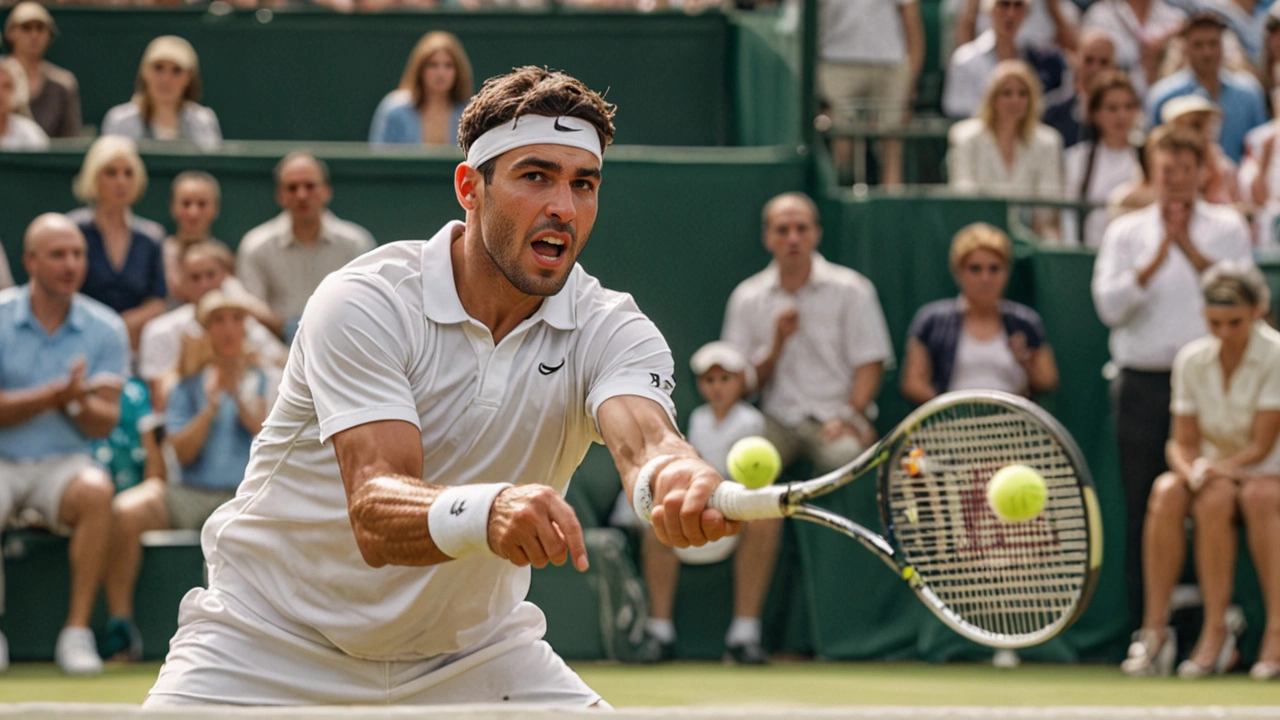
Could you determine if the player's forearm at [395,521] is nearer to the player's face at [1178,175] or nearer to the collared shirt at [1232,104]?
the player's face at [1178,175]

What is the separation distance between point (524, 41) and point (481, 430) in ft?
24.7

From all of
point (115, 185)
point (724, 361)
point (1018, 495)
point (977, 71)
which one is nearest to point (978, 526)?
point (1018, 495)

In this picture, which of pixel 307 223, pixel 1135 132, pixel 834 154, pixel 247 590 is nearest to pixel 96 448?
pixel 307 223

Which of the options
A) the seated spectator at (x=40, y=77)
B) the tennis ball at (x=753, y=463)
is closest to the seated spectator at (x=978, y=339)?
the tennis ball at (x=753, y=463)

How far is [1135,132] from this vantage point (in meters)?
9.30

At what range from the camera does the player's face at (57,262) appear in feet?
24.2

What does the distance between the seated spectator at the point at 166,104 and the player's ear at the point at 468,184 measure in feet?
18.3

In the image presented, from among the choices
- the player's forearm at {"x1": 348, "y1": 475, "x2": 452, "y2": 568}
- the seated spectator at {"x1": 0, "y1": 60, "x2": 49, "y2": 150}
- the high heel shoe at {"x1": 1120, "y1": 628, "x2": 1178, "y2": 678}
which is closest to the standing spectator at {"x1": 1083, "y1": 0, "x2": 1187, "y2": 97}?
the high heel shoe at {"x1": 1120, "y1": 628, "x2": 1178, "y2": 678}

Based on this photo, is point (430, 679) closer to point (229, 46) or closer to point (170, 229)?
point (170, 229)

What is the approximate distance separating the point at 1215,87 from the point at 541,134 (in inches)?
274

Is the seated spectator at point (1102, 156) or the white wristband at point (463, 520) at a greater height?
the seated spectator at point (1102, 156)

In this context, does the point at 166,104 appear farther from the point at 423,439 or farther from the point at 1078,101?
the point at 423,439

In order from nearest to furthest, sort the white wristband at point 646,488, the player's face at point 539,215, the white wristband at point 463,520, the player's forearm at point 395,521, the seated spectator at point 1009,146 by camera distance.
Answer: the white wristband at point 463,520, the player's forearm at point 395,521, the white wristband at point 646,488, the player's face at point 539,215, the seated spectator at point 1009,146

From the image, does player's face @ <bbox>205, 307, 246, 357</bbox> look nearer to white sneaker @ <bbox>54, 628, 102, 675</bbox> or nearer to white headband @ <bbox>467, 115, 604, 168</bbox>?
white sneaker @ <bbox>54, 628, 102, 675</bbox>
